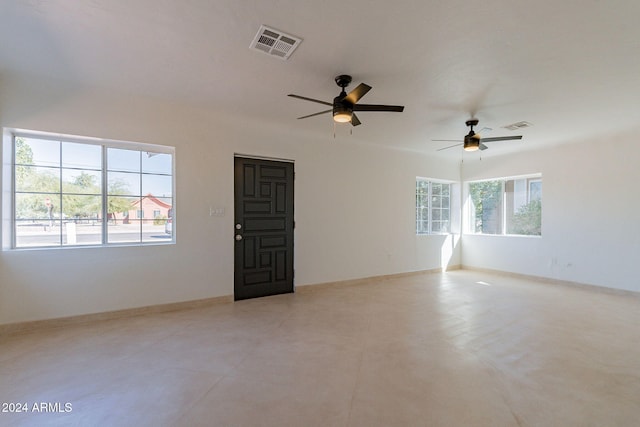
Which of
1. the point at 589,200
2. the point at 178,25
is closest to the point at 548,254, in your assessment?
the point at 589,200

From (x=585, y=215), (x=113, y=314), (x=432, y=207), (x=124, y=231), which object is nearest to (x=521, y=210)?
(x=585, y=215)

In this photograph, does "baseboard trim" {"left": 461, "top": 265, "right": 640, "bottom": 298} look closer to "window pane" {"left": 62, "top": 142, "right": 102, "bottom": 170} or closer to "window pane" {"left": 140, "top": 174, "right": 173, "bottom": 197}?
"window pane" {"left": 140, "top": 174, "right": 173, "bottom": 197}

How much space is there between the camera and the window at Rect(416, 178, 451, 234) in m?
6.66

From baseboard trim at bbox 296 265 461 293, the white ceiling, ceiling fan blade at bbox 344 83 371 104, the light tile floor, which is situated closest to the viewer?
the light tile floor

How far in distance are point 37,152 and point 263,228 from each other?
282cm

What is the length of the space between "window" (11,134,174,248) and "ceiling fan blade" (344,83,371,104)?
2592 millimetres

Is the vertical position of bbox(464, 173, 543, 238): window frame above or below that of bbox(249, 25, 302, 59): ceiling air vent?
below

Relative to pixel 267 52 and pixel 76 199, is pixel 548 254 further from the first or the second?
pixel 76 199

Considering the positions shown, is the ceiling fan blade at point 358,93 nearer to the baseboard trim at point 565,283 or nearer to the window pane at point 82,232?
the window pane at point 82,232

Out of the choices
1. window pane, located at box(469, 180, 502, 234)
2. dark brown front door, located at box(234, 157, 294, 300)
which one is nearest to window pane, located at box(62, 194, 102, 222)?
dark brown front door, located at box(234, 157, 294, 300)

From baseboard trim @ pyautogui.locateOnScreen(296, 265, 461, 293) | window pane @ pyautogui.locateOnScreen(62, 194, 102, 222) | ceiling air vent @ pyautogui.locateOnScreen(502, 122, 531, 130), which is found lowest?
baseboard trim @ pyautogui.locateOnScreen(296, 265, 461, 293)

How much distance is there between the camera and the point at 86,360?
2541 millimetres

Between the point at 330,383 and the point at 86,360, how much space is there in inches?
84.0

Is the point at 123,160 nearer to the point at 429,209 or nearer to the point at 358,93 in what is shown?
the point at 358,93
